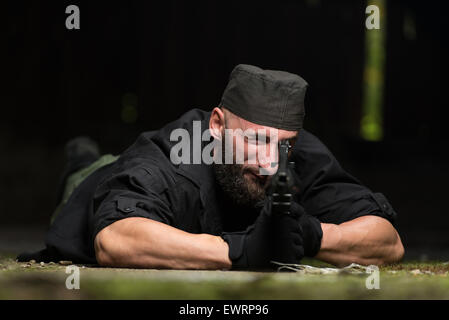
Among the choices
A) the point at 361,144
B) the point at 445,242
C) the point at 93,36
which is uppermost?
the point at 93,36

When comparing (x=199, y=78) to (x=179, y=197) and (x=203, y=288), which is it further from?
(x=203, y=288)

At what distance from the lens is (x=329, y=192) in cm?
260

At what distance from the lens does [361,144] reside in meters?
6.60

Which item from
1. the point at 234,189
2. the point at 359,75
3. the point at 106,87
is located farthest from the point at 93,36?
the point at 234,189

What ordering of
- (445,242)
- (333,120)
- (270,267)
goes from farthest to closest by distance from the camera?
(333,120) → (445,242) → (270,267)

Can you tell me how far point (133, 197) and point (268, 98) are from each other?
0.52m

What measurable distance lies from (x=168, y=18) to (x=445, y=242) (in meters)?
3.03

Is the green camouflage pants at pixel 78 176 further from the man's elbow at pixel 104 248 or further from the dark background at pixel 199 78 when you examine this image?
the dark background at pixel 199 78

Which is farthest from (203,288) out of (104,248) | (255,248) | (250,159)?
(250,159)

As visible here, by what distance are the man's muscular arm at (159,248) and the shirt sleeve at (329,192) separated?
0.59 m

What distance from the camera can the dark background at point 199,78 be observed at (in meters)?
6.18

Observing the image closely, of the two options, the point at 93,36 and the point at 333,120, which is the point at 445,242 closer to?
the point at 333,120

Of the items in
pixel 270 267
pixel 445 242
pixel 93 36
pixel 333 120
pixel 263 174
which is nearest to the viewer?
pixel 270 267

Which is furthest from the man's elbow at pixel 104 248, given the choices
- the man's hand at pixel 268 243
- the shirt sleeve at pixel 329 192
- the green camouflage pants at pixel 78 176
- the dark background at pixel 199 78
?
the dark background at pixel 199 78
